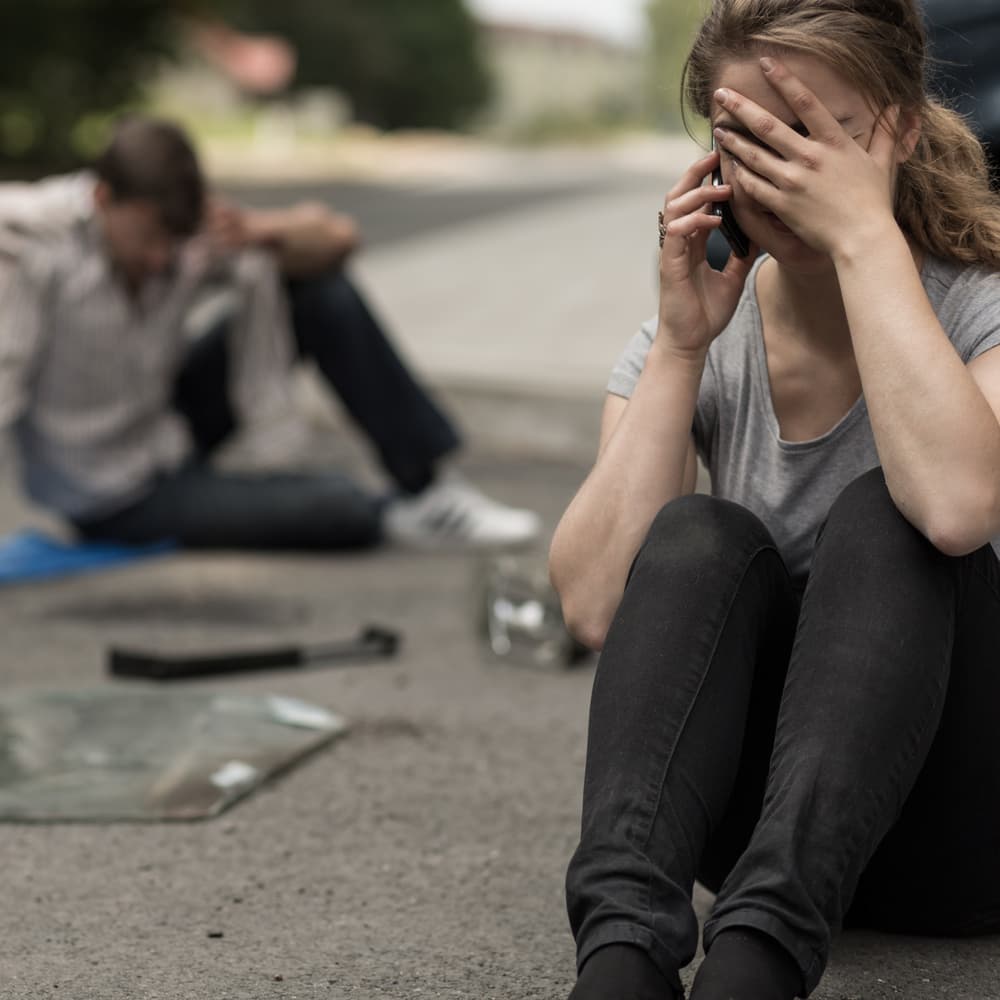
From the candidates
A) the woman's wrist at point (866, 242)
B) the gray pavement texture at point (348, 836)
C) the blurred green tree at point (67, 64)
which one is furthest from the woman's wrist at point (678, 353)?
the blurred green tree at point (67, 64)

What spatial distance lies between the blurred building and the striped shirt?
48842 mm

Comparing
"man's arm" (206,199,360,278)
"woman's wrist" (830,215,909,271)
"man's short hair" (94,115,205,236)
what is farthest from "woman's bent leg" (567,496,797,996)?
"man's arm" (206,199,360,278)

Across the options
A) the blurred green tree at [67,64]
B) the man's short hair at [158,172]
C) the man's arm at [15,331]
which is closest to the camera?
the man's short hair at [158,172]

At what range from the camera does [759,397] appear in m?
2.49

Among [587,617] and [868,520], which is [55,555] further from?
[868,520]

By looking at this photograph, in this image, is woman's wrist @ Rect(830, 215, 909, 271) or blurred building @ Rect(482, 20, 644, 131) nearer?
woman's wrist @ Rect(830, 215, 909, 271)

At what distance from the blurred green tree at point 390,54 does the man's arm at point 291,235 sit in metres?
39.3

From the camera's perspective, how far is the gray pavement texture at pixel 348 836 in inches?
95.1

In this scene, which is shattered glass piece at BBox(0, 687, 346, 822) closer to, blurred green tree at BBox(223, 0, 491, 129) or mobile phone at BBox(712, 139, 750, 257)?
mobile phone at BBox(712, 139, 750, 257)

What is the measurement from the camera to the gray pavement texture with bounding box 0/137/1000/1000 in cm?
242

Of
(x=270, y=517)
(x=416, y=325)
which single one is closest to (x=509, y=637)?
(x=270, y=517)

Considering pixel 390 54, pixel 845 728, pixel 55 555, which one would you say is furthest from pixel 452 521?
pixel 390 54

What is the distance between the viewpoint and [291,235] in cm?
539

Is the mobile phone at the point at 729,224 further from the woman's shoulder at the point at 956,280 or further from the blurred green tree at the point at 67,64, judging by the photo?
the blurred green tree at the point at 67,64
